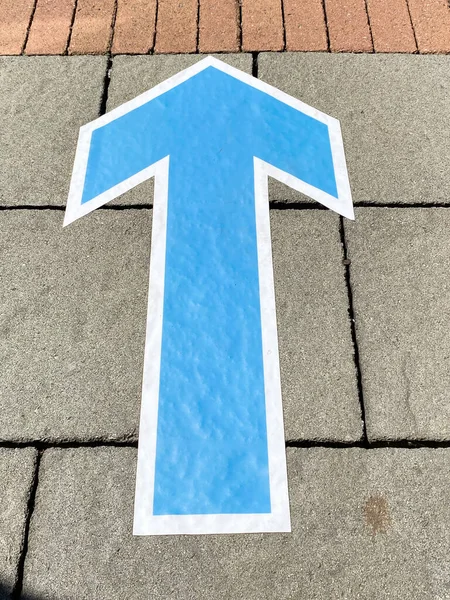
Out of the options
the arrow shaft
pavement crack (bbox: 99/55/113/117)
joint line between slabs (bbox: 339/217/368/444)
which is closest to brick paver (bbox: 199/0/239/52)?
pavement crack (bbox: 99/55/113/117)

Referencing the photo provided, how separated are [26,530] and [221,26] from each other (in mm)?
2995

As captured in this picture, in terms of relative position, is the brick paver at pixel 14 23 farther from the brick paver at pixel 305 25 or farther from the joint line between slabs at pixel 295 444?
the joint line between slabs at pixel 295 444

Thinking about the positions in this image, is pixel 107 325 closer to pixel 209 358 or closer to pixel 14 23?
pixel 209 358

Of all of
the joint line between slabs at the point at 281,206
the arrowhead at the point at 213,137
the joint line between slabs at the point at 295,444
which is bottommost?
the joint line between slabs at the point at 295,444

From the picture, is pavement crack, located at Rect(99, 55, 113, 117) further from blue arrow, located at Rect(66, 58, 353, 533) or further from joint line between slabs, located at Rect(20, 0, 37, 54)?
joint line between slabs, located at Rect(20, 0, 37, 54)

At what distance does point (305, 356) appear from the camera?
7.79 ft

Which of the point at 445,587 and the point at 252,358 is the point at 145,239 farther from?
the point at 445,587

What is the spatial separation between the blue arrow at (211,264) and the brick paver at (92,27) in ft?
1.77

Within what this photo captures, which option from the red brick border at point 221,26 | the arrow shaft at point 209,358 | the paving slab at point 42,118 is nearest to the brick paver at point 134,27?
the red brick border at point 221,26

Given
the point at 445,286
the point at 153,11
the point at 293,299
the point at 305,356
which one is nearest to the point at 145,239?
the point at 293,299

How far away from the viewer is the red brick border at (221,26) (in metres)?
3.36

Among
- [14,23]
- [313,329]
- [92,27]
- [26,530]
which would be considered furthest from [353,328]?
[14,23]

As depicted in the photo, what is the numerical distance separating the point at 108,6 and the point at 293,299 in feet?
7.80

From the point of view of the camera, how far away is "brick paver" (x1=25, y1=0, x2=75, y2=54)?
3.35 m
